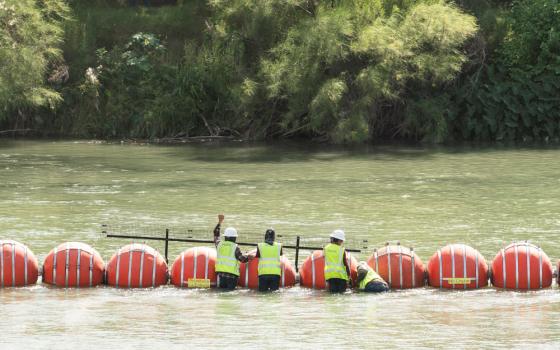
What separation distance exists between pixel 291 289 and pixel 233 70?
35233 mm

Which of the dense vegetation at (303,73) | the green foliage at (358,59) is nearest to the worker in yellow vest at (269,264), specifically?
the green foliage at (358,59)

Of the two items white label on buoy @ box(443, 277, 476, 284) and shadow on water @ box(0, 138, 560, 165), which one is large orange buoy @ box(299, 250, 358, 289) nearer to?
white label on buoy @ box(443, 277, 476, 284)

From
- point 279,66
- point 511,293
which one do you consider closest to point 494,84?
point 279,66

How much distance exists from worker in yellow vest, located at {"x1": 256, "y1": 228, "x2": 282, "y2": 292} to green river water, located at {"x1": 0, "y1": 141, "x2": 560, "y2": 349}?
350 mm

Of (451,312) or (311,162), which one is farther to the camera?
(311,162)

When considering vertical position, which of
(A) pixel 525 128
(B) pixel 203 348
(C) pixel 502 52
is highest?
(C) pixel 502 52

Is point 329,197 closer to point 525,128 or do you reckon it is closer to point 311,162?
point 311,162

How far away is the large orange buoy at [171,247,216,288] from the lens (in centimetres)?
2495

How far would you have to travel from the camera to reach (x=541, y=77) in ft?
191

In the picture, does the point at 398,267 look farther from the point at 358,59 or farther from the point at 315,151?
the point at 358,59

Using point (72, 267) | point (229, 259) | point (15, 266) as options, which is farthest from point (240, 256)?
point (15, 266)

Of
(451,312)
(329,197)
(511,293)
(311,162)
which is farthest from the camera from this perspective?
(311,162)

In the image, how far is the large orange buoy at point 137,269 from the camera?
25047 millimetres

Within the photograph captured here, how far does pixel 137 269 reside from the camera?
82.1ft
